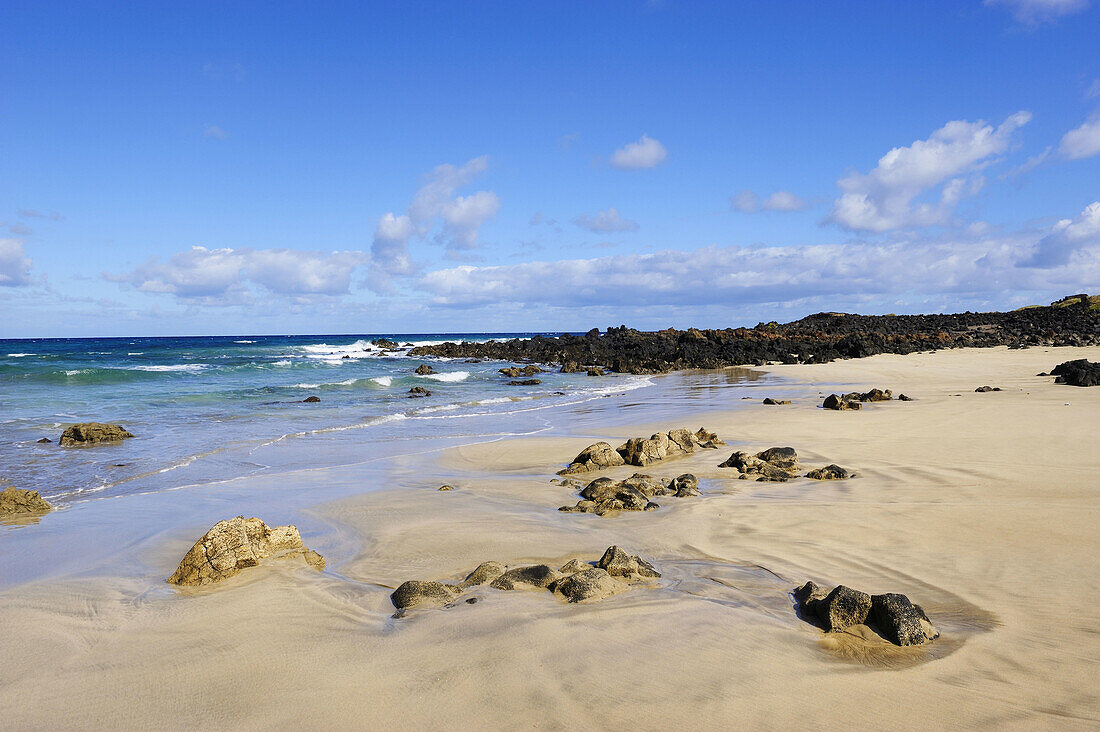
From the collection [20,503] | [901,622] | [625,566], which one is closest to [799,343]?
[625,566]

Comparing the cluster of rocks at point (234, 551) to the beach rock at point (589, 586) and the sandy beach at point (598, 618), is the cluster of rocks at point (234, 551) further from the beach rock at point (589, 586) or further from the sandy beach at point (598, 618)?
the beach rock at point (589, 586)

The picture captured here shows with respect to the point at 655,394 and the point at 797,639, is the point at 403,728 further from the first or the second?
the point at 655,394

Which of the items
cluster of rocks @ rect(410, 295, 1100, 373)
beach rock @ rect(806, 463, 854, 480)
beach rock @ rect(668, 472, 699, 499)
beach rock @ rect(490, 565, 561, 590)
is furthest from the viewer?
cluster of rocks @ rect(410, 295, 1100, 373)

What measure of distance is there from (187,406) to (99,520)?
1276cm

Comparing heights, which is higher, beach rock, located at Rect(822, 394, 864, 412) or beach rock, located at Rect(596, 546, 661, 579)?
beach rock, located at Rect(822, 394, 864, 412)

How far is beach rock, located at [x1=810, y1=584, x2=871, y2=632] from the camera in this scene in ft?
11.2

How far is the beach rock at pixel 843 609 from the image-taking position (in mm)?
3426

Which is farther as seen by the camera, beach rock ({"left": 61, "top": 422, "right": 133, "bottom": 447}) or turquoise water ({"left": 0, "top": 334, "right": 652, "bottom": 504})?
beach rock ({"left": 61, "top": 422, "right": 133, "bottom": 447})

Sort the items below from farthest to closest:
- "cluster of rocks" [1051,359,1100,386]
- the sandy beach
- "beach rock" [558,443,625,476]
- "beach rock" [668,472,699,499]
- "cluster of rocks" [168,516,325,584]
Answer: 1. "cluster of rocks" [1051,359,1100,386]
2. "beach rock" [558,443,625,476]
3. "beach rock" [668,472,699,499]
4. "cluster of rocks" [168,516,325,584]
5. the sandy beach

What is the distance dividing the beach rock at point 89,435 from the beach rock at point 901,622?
1303 cm

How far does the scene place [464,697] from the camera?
9.61 ft

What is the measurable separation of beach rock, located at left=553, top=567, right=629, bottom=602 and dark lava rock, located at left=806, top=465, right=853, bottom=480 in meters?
4.09

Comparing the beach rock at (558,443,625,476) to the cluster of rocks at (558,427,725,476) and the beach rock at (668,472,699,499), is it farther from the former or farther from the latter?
the beach rock at (668,472,699,499)

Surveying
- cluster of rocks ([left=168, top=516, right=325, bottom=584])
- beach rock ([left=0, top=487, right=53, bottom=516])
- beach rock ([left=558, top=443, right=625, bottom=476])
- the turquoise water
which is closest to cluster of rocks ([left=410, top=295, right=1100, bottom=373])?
the turquoise water
